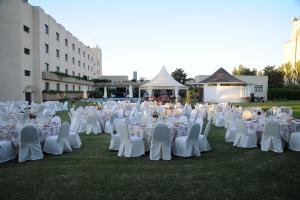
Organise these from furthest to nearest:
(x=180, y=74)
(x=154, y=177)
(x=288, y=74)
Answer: (x=180, y=74) → (x=288, y=74) → (x=154, y=177)

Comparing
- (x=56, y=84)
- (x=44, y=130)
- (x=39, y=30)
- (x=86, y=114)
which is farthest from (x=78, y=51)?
(x=44, y=130)

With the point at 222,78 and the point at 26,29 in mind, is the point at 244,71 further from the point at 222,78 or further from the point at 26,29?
the point at 26,29

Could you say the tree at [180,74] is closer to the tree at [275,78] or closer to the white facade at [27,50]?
the tree at [275,78]

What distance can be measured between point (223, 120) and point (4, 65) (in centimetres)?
2427

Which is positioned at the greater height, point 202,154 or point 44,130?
point 44,130

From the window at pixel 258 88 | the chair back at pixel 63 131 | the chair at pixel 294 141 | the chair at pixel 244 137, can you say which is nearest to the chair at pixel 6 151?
the chair back at pixel 63 131

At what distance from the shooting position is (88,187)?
16.7 feet

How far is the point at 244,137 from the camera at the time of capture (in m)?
8.47

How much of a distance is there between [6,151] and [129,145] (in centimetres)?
328

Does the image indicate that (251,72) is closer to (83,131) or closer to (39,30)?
(39,30)

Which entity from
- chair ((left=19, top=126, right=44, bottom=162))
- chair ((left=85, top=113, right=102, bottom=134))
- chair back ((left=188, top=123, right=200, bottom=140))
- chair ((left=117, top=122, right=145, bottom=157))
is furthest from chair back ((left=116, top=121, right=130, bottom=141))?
chair ((left=85, top=113, right=102, bottom=134))

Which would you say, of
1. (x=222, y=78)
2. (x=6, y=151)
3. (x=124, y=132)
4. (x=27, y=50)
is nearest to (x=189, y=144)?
(x=124, y=132)

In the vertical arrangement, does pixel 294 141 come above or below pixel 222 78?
below

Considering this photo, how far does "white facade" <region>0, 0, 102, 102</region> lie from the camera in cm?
2741
